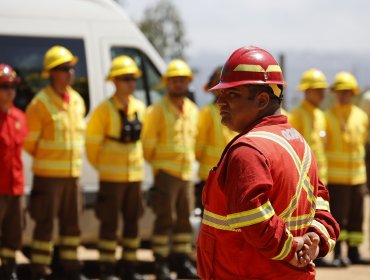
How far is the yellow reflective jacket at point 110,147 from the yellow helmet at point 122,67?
23 cm

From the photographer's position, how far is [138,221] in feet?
32.4

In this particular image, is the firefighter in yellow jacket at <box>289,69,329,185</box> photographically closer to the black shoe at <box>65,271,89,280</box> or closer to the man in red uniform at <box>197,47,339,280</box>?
the black shoe at <box>65,271,89,280</box>

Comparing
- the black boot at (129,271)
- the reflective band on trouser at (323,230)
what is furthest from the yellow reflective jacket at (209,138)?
the reflective band on trouser at (323,230)

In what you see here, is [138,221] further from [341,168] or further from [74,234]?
[341,168]

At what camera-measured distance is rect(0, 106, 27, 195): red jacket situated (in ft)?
29.0

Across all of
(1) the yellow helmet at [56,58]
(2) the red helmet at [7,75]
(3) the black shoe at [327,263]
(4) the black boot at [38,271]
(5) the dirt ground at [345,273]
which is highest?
(1) the yellow helmet at [56,58]

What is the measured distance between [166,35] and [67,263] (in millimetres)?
27988

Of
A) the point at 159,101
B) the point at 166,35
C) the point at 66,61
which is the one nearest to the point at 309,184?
the point at 66,61

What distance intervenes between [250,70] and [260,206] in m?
0.63

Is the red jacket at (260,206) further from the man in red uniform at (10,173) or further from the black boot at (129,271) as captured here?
the black boot at (129,271)

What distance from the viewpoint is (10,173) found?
29.0 ft

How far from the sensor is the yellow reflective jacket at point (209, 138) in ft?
33.5

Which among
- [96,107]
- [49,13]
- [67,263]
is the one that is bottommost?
[67,263]

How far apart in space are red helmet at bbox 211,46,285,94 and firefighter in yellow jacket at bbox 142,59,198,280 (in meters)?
5.74
